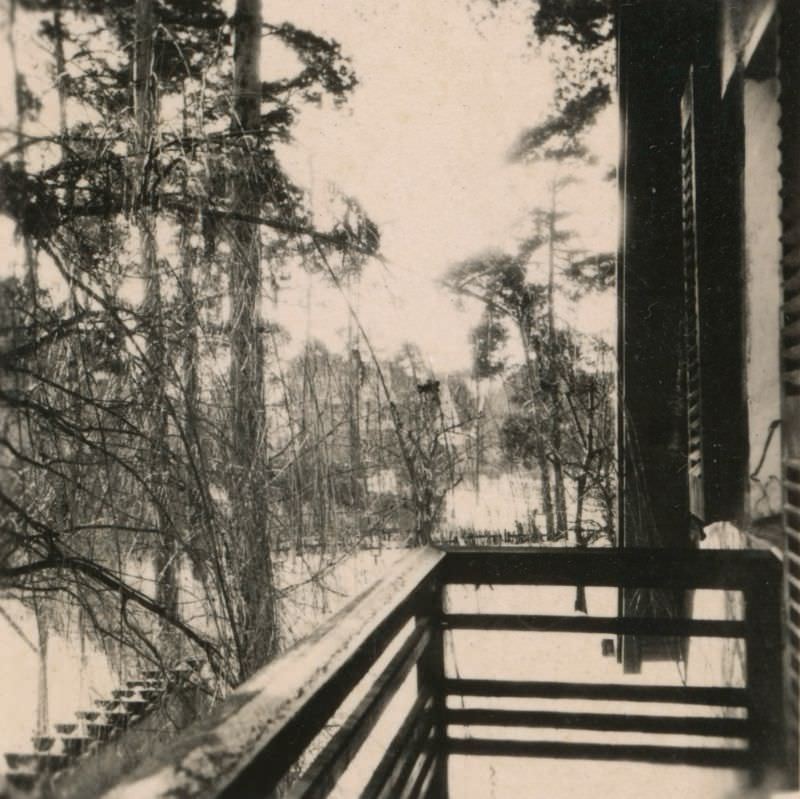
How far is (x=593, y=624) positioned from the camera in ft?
6.29

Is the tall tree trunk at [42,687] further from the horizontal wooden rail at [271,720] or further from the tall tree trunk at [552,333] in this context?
the tall tree trunk at [552,333]

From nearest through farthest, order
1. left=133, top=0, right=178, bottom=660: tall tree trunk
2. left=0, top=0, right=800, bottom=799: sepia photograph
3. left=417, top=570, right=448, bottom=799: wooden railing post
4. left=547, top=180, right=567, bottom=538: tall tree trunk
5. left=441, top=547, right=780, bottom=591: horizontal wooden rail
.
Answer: left=0, top=0, right=800, bottom=799: sepia photograph
left=133, top=0, right=178, bottom=660: tall tree trunk
left=441, top=547, right=780, bottom=591: horizontal wooden rail
left=417, top=570, right=448, bottom=799: wooden railing post
left=547, top=180, right=567, bottom=538: tall tree trunk

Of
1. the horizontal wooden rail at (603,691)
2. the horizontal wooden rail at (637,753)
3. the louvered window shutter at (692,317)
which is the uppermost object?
the louvered window shutter at (692,317)

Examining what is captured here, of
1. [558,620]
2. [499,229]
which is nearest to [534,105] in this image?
[499,229]

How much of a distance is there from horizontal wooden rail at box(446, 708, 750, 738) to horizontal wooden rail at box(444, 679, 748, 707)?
0.15 ft

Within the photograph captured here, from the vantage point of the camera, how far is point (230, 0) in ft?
8.77

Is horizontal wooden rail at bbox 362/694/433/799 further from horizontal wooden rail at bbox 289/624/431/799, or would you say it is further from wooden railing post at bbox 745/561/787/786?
wooden railing post at bbox 745/561/787/786

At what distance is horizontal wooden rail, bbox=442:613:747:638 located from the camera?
1.82 meters

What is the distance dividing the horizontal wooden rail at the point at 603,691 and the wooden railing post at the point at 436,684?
0.05 metres

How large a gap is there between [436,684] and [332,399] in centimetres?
94

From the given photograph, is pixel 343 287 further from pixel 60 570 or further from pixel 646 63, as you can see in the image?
pixel 646 63

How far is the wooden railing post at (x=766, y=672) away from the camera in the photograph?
1.71m

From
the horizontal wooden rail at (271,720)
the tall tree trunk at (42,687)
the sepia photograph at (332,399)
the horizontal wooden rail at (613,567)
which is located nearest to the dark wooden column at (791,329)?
the sepia photograph at (332,399)

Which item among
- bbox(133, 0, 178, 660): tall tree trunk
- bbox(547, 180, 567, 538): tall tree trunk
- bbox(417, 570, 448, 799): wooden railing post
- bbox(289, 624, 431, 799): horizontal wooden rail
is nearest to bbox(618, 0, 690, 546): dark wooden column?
bbox(547, 180, 567, 538): tall tree trunk
